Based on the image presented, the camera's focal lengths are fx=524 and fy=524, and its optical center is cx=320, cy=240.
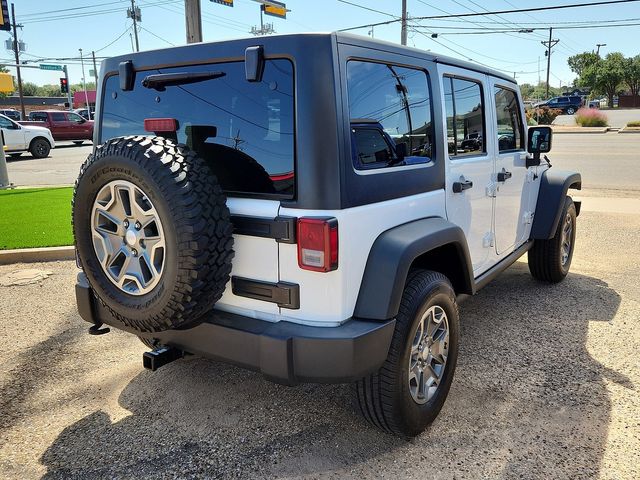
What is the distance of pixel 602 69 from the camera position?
6881 centimetres

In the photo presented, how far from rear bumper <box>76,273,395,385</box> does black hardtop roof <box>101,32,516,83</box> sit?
4.02 feet

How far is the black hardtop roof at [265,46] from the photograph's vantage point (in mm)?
2248

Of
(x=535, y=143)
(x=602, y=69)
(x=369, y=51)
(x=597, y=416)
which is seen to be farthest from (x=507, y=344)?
(x=602, y=69)

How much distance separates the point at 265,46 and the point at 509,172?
2.40 meters

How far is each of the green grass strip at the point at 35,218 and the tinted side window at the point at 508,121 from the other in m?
5.12

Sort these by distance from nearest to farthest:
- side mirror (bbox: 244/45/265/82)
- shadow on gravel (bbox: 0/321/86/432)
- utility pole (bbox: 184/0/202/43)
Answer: side mirror (bbox: 244/45/265/82) → shadow on gravel (bbox: 0/321/86/432) → utility pole (bbox: 184/0/202/43)

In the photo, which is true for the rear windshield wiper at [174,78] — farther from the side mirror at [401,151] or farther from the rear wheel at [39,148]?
the rear wheel at [39,148]

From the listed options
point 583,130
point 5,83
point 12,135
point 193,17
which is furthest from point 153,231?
point 583,130

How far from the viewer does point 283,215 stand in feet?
7.52

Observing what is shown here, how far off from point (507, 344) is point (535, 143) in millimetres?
1778

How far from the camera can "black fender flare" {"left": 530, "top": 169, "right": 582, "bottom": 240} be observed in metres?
4.71

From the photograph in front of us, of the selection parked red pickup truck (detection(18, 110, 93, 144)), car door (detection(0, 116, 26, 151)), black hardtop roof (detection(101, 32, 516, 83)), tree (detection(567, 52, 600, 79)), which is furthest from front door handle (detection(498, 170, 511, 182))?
tree (detection(567, 52, 600, 79))

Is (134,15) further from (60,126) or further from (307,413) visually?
(307,413)

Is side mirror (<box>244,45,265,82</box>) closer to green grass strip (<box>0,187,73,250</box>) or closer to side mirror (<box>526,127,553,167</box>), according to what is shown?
side mirror (<box>526,127,553,167</box>)
